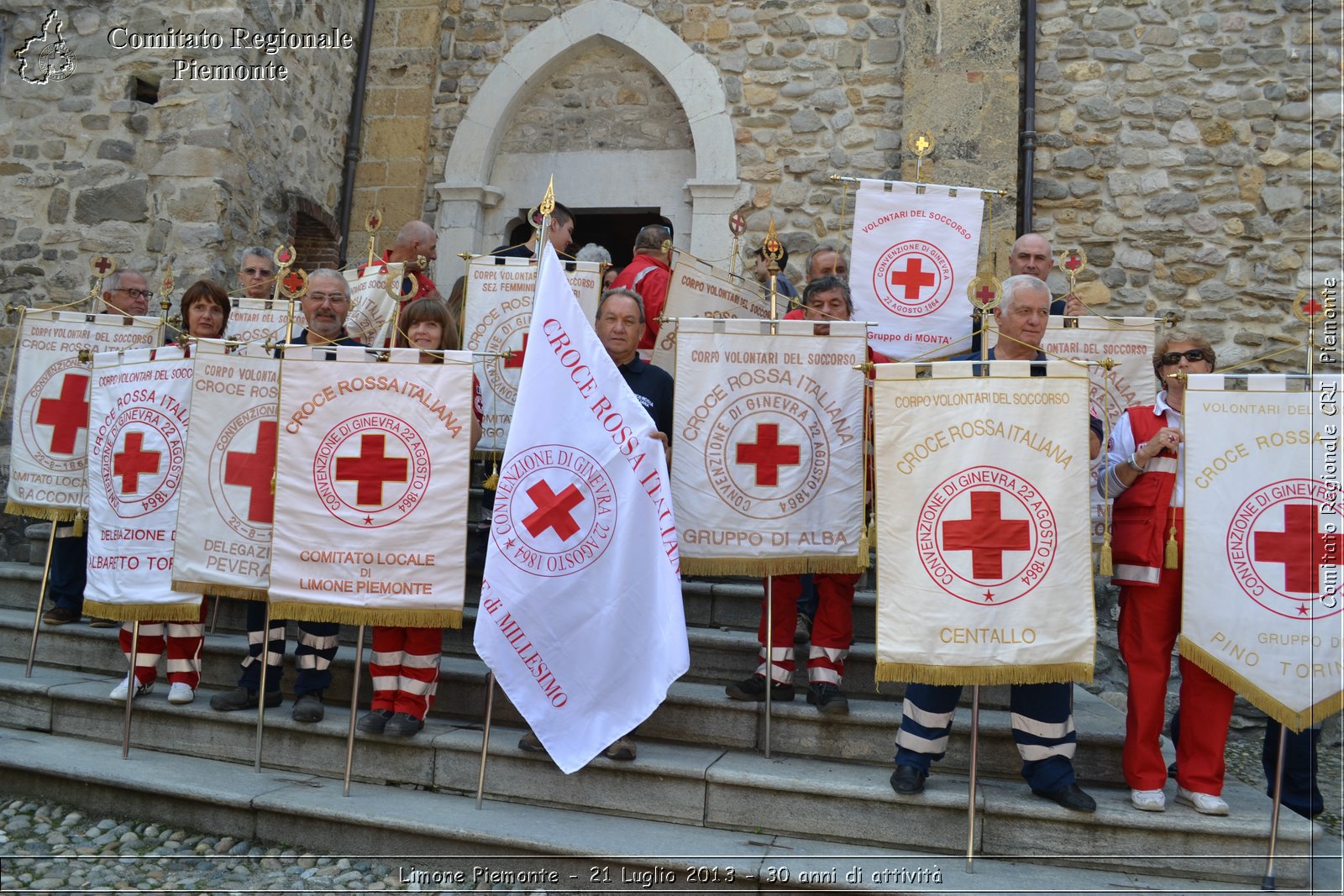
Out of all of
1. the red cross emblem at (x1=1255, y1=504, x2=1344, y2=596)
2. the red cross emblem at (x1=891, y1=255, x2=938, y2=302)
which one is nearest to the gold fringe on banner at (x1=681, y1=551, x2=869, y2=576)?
the red cross emblem at (x1=1255, y1=504, x2=1344, y2=596)

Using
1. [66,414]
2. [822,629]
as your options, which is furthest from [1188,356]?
[66,414]

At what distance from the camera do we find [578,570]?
331 cm

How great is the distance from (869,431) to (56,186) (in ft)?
19.4

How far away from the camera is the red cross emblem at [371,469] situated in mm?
3506

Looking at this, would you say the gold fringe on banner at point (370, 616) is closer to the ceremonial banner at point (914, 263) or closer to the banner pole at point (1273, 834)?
the ceremonial banner at point (914, 263)

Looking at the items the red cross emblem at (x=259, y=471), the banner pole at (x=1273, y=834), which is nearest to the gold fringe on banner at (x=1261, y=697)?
the banner pole at (x=1273, y=834)

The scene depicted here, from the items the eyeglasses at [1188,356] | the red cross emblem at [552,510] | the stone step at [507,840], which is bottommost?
the stone step at [507,840]

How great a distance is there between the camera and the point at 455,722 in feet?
12.6

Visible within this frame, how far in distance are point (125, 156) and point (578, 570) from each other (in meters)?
5.19

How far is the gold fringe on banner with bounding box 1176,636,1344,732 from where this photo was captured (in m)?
2.95

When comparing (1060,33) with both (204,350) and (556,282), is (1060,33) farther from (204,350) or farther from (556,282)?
(204,350)

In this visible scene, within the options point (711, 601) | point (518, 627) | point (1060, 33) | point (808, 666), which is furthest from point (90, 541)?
point (1060, 33)

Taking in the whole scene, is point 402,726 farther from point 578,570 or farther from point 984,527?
point 984,527

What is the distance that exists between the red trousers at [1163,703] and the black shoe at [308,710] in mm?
2884
